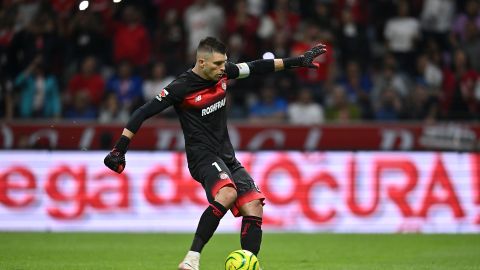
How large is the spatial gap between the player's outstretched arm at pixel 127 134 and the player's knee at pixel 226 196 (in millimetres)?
950

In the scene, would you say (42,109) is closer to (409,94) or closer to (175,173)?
(175,173)

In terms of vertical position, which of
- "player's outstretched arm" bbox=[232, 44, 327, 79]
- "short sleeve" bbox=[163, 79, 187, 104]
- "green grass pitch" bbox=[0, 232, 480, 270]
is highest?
"player's outstretched arm" bbox=[232, 44, 327, 79]

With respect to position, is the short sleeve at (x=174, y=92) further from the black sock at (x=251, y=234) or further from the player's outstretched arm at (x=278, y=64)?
the black sock at (x=251, y=234)

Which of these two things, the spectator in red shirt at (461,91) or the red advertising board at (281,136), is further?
the spectator in red shirt at (461,91)

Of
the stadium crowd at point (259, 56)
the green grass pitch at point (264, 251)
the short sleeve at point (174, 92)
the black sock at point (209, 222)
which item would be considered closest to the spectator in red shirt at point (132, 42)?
the stadium crowd at point (259, 56)

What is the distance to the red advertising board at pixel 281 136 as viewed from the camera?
16.6m

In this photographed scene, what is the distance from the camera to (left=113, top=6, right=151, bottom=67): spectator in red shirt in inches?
725

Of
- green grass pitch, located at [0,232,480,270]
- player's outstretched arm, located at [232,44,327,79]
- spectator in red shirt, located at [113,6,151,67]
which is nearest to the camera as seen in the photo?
player's outstretched arm, located at [232,44,327,79]

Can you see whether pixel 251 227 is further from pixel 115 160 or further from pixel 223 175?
pixel 115 160

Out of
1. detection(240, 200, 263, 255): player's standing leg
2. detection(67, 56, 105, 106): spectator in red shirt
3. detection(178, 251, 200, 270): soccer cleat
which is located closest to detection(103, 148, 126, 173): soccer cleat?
detection(178, 251, 200, 270): soccer cleat

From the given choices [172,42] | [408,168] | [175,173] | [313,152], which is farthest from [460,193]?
[172,42]

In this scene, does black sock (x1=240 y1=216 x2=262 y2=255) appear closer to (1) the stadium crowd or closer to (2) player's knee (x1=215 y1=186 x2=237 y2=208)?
(2) player's knee (x1=215 y1=186 x2=237 y2=208)

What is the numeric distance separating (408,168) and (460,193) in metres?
0.93

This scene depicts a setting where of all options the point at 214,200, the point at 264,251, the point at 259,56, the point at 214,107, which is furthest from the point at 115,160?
the point at 259,56
